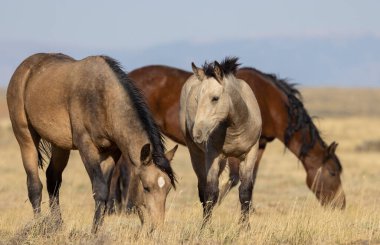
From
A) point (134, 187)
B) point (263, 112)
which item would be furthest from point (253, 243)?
Answer: point (263, 112)

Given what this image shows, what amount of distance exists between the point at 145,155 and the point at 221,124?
4.60 feet

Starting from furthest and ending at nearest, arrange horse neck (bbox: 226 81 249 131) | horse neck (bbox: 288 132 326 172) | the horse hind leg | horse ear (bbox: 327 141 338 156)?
horse neck (bbox: 288 132 326 172)
horse ear (bbox: 327 141 338 156)
the horse hind leg
horse neck (bbox: 226 81 249 131)

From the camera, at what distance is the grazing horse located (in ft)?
28.2

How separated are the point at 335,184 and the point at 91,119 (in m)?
5.50

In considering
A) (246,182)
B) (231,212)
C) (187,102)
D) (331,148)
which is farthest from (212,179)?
(331,148)

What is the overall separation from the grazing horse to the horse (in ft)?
1.94

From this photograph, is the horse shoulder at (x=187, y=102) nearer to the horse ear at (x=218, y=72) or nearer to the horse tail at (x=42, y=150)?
the horse ear at (x=218, y=72)

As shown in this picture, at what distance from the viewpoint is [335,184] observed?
13008mm

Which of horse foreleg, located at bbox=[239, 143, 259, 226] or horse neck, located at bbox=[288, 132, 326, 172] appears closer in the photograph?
horse foreleg, located at bbox=[239, 143, 259, 226]

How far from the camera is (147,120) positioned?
8453mm

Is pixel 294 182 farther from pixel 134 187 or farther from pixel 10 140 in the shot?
pixel 10 140

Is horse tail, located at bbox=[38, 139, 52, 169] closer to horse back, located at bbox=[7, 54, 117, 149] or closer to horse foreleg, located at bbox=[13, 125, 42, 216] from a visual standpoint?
horse foreleg, located at bbox=[13, 125, 42, 216]

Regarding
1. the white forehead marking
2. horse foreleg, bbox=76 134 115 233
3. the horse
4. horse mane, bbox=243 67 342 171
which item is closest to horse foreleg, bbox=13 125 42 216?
the horse

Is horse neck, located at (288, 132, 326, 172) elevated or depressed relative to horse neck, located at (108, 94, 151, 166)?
depressed
